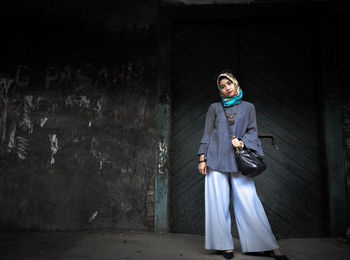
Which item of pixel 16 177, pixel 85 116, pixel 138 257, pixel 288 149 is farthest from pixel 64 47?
pixel 288 149

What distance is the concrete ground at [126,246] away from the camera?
2732mm

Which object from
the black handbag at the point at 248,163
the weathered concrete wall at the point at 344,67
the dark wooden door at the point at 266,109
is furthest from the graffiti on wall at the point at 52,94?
the weathered concrete wall at the point at 344,67

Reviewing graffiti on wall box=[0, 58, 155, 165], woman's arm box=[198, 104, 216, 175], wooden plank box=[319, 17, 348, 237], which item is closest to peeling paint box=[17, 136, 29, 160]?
graffiti on wall box=[0, 58, 155, 165]

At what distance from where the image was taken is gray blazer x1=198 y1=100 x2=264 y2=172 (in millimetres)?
2719

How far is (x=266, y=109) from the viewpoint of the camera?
4.02m

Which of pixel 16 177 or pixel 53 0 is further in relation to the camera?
pixel 53 0

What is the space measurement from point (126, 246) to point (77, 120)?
6.15 feet

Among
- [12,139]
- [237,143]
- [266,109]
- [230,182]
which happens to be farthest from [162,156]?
[12,139]

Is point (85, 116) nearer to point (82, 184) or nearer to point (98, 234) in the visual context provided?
point (82, 184)

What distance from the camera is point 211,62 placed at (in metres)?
4.17

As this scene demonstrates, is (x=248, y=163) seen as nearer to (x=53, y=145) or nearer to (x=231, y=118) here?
(x=231, y=118)

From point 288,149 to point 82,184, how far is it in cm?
284

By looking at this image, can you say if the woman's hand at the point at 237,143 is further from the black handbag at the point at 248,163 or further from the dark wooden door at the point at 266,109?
the dark wooden door at the point at 266,109

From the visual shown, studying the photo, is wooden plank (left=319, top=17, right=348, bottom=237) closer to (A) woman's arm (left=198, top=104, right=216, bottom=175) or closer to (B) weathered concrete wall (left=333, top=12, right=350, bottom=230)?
(B) weathered concrete wall (left=333, top=12, right=350, bottom=230)
